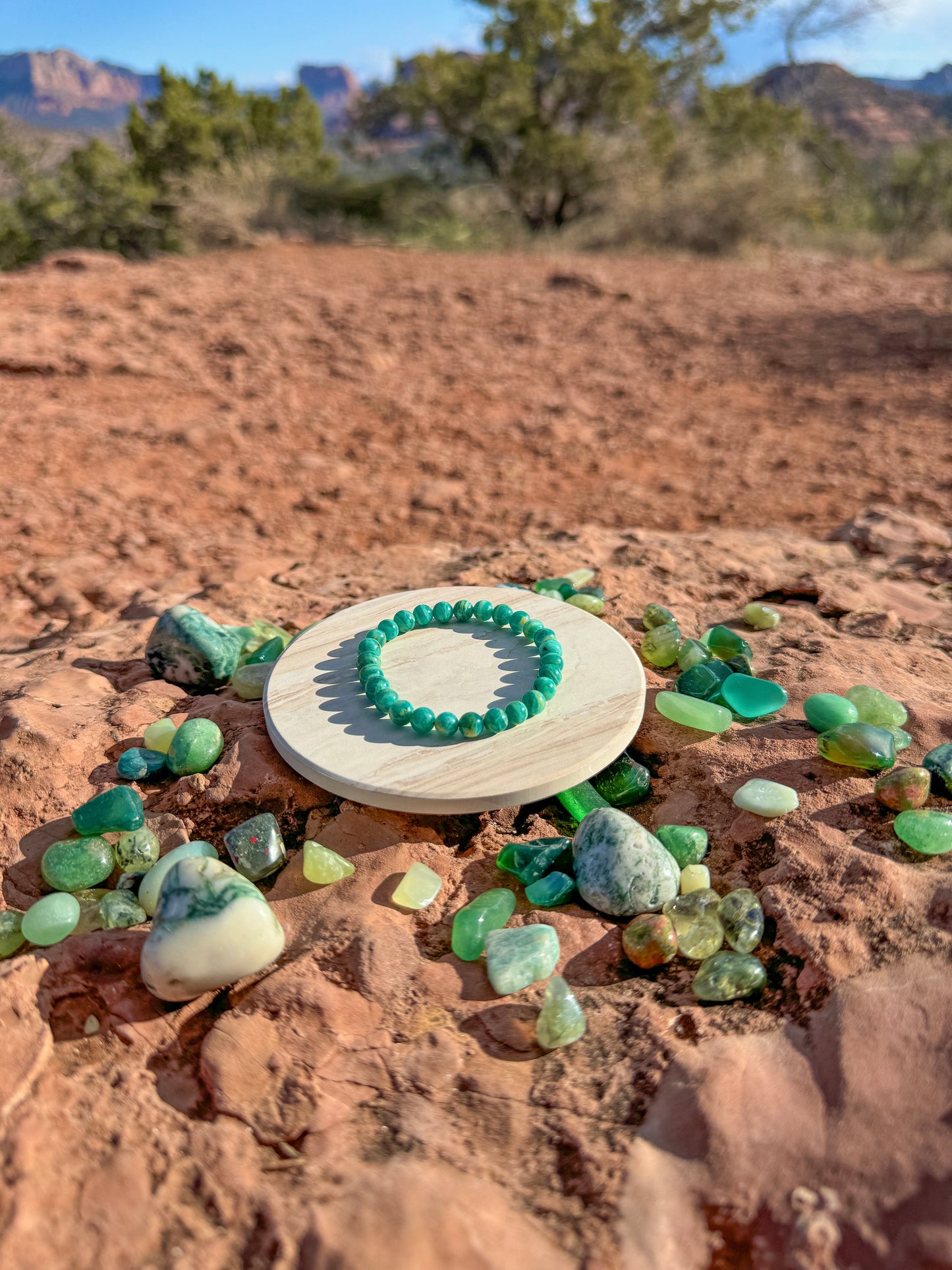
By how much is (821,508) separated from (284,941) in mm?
2952

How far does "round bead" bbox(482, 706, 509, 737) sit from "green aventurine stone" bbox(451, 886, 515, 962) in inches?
14.8

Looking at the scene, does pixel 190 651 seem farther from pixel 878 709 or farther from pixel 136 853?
pixel 878 709

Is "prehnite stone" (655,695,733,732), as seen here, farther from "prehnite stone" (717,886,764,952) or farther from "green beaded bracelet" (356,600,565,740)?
"prehnite stone" (717,886,764,952)

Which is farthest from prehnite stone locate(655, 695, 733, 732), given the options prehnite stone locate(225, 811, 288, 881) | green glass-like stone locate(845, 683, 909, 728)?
prehnite stone locate(225, 811, 288, 881)

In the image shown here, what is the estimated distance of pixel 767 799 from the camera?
5.52ft

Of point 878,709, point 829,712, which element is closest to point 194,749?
point 829,712

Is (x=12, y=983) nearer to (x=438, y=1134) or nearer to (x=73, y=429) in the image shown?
(x=438, y=1134)

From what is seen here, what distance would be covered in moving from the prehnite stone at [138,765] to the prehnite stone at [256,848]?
0.30 meters

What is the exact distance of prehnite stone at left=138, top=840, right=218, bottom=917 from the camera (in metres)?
1.55

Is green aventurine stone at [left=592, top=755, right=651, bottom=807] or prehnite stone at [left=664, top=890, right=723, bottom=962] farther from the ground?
green aventurine stone at [left=592, top=755, right=651, bottom=807]

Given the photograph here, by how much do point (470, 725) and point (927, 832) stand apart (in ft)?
3.01

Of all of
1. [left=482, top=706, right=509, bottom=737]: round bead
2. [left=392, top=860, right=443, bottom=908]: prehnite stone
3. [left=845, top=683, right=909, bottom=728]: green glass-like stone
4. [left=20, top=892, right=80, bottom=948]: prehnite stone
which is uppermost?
[left=482, top=706, right=509, bottom=737]: round bead

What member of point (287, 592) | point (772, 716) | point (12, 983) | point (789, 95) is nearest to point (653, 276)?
point (287, 592)

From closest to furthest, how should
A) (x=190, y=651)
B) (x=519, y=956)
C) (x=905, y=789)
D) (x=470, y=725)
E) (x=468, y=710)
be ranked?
(x=519, y=956)
(x=905, y=789)
(x=470, y=725)
(x=468, y=710)
(x=190, y=651)
